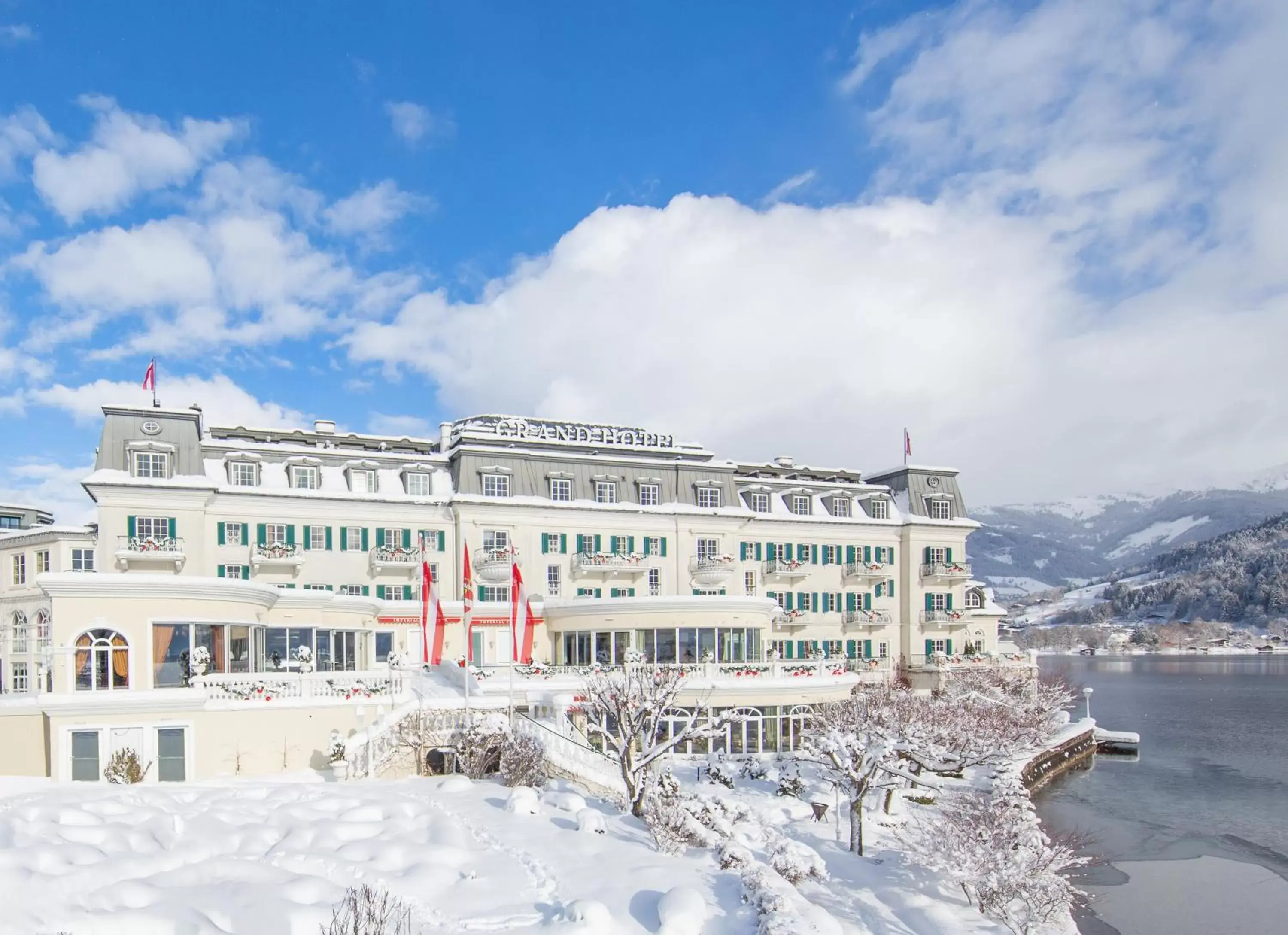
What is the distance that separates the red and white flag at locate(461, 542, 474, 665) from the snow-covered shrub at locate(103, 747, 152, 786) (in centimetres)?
1042

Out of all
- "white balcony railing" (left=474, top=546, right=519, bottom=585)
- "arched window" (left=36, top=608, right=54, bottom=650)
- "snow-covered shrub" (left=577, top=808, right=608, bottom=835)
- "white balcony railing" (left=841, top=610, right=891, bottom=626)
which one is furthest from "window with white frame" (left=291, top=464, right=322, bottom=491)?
"white balcony railing" (left=841, top=610, right=891, bottom=626)

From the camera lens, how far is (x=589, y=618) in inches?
1695

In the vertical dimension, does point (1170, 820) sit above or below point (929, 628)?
below

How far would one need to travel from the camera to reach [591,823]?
22.4 meters

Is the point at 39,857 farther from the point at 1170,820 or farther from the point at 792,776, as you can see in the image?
the point at 1170,820

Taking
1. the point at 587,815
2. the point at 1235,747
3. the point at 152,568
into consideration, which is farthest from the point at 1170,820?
the point at 152,568

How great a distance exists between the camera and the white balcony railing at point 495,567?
4700 centimetres

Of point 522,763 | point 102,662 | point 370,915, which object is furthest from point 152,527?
point 370,915

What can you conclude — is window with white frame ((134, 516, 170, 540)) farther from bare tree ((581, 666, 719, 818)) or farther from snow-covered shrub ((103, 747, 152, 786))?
bare tree ((581, 666, 719, 818))

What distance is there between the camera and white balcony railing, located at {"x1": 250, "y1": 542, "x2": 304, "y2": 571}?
43.9 m

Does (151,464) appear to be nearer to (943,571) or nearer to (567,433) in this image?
(567,433)

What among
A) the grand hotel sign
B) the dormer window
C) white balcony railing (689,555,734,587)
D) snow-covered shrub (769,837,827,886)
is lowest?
snow-covered shrub (769,837,827,886)

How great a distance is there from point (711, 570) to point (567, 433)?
10636 millimetres

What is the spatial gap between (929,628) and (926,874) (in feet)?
113
